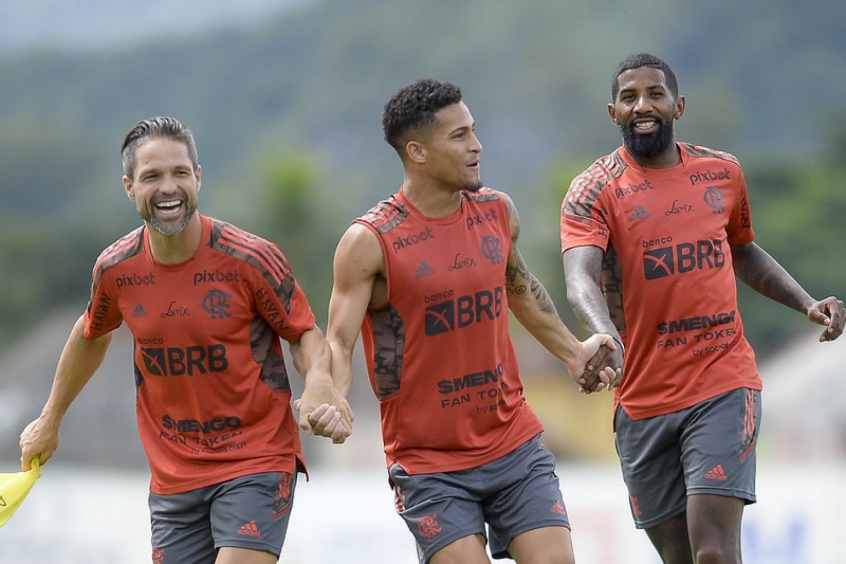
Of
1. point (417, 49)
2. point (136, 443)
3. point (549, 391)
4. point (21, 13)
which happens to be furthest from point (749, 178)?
point (21, 13)

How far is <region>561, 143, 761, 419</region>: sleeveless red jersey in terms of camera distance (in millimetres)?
7039

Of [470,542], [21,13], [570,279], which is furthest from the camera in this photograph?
[21,13]

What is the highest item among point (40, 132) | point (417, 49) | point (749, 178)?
point (417, 49)

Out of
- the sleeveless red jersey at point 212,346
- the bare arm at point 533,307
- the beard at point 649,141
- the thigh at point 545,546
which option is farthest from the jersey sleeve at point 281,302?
the beard at point 649,141

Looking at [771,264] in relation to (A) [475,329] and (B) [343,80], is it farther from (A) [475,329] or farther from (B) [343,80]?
(B) [343,80]

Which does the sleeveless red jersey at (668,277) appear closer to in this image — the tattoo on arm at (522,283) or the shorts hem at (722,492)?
the tattoo on arm at (522,283)

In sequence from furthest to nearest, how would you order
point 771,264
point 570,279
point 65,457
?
point 65,457 → point 771,264 → point 570,279

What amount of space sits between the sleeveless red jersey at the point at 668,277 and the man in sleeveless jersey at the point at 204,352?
153 centimetres

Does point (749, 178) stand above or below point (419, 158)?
above

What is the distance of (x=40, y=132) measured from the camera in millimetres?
85625

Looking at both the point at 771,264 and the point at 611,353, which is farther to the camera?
the point at 771,264

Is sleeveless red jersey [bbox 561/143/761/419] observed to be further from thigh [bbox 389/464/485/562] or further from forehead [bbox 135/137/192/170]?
forehead [bbox 135/137/192/170]

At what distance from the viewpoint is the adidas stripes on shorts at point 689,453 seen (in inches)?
271

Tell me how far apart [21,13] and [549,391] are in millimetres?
83912
